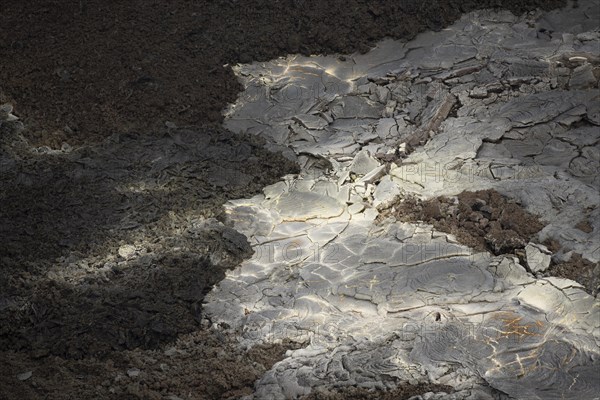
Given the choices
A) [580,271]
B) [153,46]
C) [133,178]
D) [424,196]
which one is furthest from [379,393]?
[153,46]

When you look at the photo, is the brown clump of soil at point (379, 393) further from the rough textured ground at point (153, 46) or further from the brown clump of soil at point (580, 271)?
the rough textured ground at point (153, 46)

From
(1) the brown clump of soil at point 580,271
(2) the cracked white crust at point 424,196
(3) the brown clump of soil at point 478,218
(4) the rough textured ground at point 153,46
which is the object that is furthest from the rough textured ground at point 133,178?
(1) the brown clump of soil at point 580,271

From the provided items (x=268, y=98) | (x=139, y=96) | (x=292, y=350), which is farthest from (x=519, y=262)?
(x=139, y=96)

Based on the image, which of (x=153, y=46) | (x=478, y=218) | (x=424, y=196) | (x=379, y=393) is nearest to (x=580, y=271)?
(x=478, y=218)

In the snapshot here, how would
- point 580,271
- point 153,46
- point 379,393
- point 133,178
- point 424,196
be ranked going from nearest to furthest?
1. point 379,393
2. point 580,271
3. point 424,196
4. point 133,178
5. point 153,46

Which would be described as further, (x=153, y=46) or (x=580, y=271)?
(x=153, y=46)

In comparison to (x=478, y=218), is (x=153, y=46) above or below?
above

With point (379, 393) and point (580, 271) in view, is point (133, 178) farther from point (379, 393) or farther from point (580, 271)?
point (580, 271)

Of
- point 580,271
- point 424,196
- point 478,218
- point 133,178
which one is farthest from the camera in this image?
point 133,178
